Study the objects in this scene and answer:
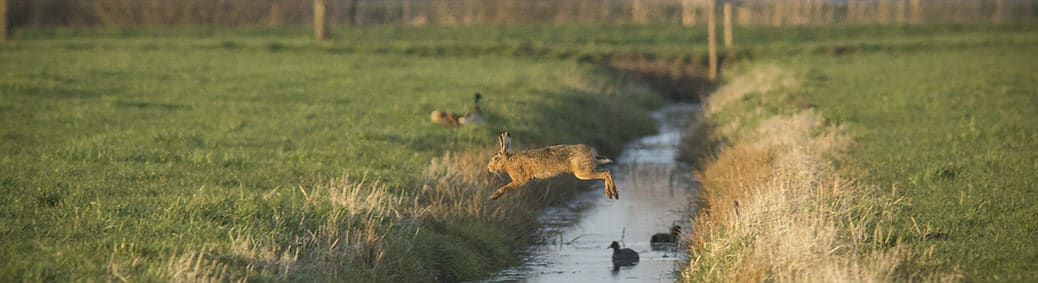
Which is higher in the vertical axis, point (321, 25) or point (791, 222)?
point (791, 222)

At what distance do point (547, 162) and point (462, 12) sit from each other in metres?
63.6

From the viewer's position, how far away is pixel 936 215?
1341 centimetres

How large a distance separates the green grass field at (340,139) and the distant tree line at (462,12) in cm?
1955

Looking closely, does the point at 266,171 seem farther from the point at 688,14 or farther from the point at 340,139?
the point at 688,14

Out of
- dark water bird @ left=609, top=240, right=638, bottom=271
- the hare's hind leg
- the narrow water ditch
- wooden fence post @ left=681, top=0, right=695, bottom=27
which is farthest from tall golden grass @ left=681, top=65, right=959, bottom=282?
wooden fence post @ left=681, top=0, right=695, bottom=27

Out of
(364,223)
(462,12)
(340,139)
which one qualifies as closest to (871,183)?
(364,223)

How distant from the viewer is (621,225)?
1827 centimetres

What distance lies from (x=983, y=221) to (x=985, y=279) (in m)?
2.65

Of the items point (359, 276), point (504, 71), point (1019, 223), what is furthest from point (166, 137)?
point (504, 71)

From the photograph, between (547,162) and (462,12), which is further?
(462,12)

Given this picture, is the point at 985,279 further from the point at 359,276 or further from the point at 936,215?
the point at 359,276

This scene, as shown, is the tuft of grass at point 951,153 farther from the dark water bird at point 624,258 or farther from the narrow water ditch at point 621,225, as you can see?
the dark water bird at point 624,258

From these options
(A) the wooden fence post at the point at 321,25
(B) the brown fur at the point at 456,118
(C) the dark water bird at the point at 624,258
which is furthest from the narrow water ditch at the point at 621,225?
(A) the wooden fence post at the point at 321,25

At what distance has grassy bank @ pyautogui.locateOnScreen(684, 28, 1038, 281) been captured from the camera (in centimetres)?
1139
